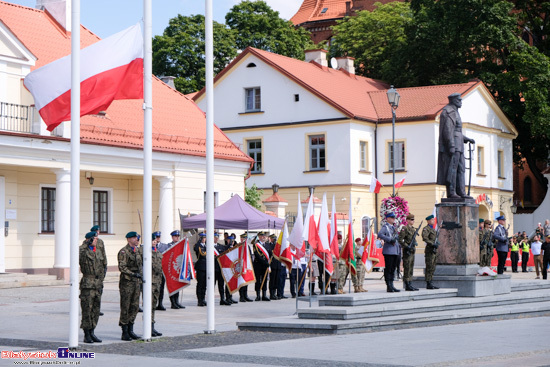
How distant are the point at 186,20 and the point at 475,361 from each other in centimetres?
5293

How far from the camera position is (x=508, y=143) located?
57.7 m

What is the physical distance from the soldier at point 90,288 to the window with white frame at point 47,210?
16096 millimetres

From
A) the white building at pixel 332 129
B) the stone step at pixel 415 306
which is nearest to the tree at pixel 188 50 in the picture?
the white building at pixel 332 129

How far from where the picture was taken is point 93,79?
589 inches

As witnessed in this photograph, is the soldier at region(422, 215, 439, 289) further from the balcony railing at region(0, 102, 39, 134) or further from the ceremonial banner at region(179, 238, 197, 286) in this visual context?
the balcony railing at region(0, 102, 39, 134)

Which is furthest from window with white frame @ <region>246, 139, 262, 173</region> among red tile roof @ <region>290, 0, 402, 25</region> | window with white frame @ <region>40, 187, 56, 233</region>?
red tile roof @ <region>290, 0, 402, 25</region>

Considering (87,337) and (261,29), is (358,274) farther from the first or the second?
(261,29)

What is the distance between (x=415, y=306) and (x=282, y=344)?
16.4 feet

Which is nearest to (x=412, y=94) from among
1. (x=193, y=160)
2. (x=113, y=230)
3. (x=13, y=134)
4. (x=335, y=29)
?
(x=335, y=29)

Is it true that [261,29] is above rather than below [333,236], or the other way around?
above

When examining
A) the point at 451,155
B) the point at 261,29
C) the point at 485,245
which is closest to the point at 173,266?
the point at 451,155

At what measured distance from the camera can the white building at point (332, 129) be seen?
165ft

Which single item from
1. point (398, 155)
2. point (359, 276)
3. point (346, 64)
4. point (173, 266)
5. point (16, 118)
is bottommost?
point (359, 276)

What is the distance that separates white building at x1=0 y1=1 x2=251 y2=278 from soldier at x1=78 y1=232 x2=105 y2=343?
13571mm
